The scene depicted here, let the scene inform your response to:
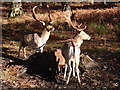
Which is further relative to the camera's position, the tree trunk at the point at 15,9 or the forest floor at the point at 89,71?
the tree trunk at the point at 15,9

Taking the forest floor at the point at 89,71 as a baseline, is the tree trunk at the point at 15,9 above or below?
above

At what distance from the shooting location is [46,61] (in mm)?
8898

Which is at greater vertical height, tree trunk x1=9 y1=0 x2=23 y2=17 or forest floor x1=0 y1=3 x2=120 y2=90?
tree trunk x1=9 y1=0 x2=23 y2=17

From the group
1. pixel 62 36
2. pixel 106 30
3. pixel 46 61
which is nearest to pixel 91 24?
pixel 106 30

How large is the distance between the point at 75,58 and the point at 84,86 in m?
1.03

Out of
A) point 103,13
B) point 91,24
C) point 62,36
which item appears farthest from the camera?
point 103,13

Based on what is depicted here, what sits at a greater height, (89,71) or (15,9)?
(15,9)

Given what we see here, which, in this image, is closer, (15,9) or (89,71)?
(89,71)

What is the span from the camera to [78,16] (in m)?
19.5

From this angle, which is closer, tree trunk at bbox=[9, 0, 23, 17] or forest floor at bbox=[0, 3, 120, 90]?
forest floor at bbox=[0, 3, 120, 90]

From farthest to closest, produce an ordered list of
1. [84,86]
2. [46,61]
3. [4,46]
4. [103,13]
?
[103,13], [4,46], [46,61], [84,86]

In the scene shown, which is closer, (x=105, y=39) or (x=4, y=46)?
(x=4, y=46)

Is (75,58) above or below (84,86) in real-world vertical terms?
above

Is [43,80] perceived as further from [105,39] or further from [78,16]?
[78,16]
